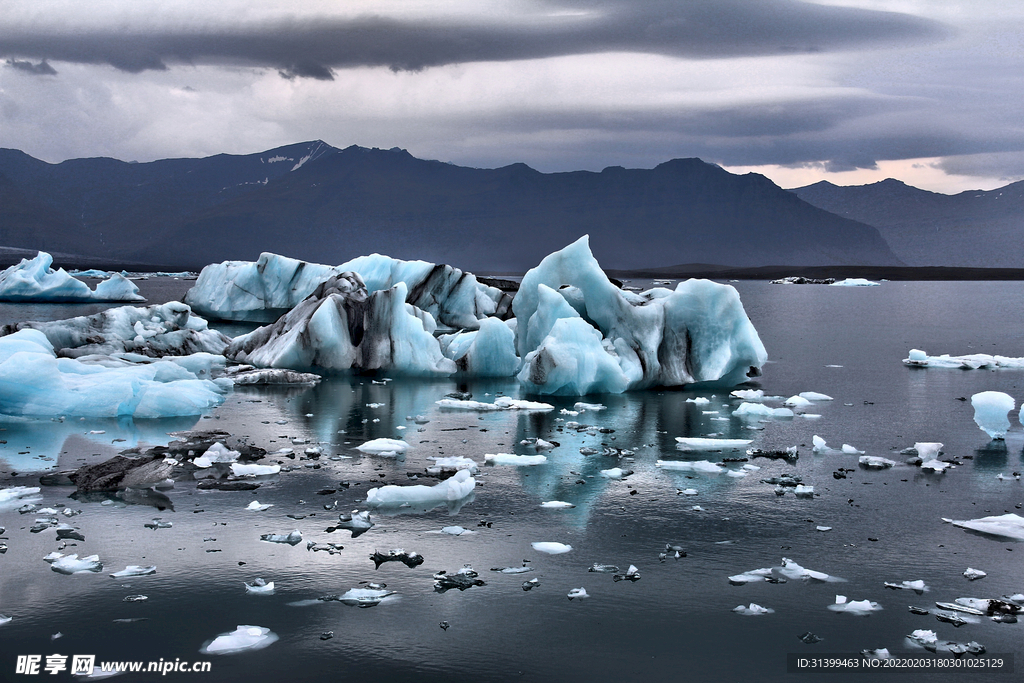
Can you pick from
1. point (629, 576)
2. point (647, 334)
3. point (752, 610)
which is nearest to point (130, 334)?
point (647, 334)

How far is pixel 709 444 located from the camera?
11805mm

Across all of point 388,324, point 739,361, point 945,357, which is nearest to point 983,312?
point 945,357

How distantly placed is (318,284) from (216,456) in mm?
15720

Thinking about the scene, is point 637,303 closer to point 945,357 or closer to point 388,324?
point 388,324

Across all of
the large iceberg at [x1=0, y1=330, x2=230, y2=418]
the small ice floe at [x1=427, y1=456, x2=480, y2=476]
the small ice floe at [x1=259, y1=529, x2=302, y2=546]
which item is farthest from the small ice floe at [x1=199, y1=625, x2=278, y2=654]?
the large iceberg at [x1=0, y1=330, x2=230, y2=418]

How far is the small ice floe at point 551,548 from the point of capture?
7395mm

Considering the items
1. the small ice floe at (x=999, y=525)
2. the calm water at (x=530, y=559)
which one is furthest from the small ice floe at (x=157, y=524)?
the small ice floe at (x=999, y=525)

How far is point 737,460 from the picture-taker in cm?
1098

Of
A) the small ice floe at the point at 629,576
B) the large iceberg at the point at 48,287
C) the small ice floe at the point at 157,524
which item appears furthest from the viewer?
the large iceberg at the point at 48,287

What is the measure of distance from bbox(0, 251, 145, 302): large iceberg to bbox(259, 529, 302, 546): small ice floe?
44.7m

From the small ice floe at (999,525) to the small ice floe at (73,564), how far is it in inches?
309

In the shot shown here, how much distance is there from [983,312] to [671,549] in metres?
52.2

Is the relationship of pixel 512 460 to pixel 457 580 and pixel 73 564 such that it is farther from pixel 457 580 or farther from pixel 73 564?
pixel 73 564

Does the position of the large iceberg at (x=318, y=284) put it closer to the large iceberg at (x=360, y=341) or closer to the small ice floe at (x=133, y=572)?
the large iceberg at (x=360, y=341)
